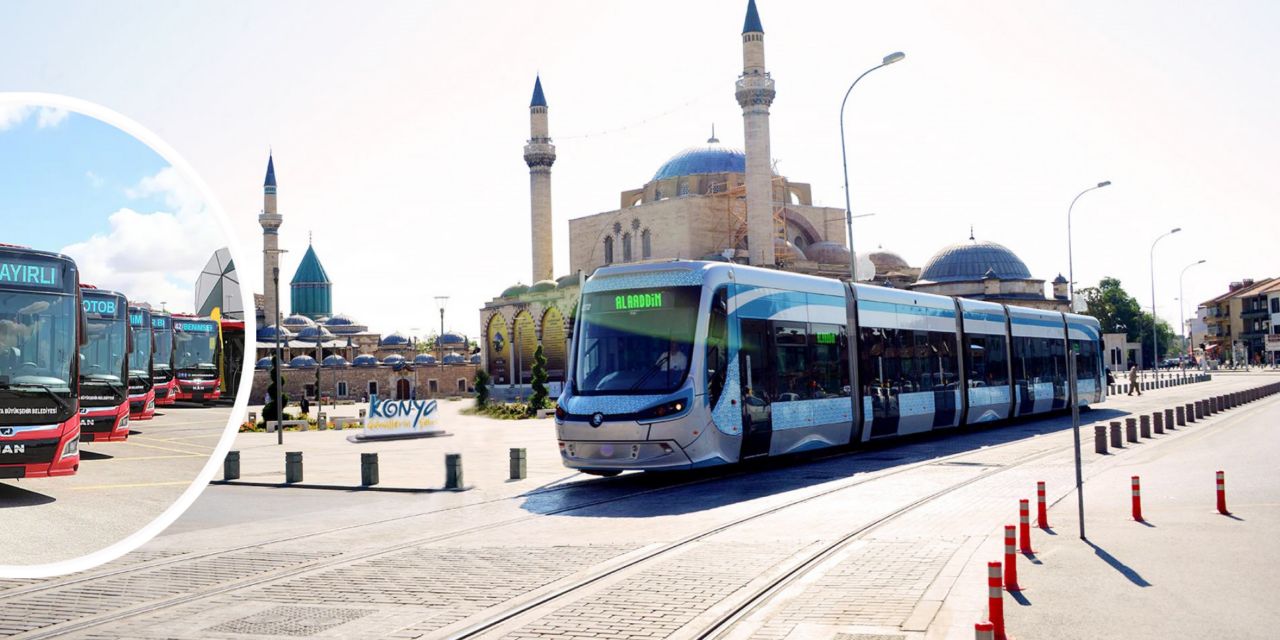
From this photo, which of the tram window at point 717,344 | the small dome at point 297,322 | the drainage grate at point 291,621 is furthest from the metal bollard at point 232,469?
the small dome at point 297,322

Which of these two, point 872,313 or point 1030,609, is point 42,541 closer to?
point 1030,609

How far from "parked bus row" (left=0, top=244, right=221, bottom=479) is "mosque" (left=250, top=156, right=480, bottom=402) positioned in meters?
68.3

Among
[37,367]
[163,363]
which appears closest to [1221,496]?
[163,363]

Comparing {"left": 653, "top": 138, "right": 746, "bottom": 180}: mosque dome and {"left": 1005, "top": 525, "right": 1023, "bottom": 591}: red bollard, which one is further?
{"left": 653, "top": 138, "right": 746, "bottom": 180}: mosque dome

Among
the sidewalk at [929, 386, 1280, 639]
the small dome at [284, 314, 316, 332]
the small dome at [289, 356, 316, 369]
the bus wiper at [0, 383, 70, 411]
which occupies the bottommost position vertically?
the sidewalk at [929, 386, 1280, 639]

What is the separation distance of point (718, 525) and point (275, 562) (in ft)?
15.7

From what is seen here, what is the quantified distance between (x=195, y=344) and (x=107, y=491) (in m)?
0.42

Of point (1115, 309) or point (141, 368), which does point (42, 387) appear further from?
point (1115, 309)

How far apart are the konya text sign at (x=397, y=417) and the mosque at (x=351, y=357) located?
38.3 metres

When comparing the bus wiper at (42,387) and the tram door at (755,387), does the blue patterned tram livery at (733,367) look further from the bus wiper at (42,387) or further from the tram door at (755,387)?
the bus wiper at (42,387)

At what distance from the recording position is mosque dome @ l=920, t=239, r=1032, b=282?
92.8 meters

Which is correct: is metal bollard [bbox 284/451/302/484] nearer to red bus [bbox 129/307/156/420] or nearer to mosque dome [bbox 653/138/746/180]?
red bus [bbox 129/307/156/420]

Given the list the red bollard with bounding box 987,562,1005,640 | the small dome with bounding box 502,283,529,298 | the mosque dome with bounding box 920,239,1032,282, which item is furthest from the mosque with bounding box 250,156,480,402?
the red bollard with bounding box 987,562,1005,640

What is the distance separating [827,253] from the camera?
83750 mm
